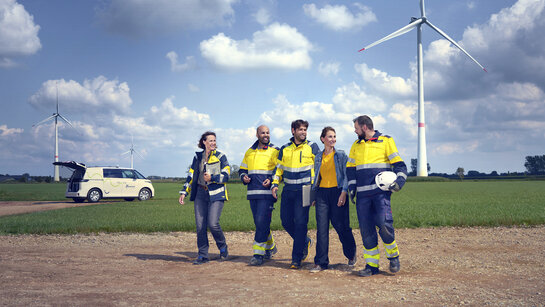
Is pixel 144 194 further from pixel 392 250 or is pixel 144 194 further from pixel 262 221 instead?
pixel 392 250

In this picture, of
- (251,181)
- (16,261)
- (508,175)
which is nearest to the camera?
(251,181)

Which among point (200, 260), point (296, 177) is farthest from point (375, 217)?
point (200, 260)

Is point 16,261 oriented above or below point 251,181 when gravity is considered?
below

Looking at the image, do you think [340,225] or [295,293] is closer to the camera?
[295,293]

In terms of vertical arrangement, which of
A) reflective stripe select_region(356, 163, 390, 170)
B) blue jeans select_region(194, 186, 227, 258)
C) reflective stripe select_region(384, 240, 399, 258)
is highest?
reflective stripe select_region(356, 163, 390, 170)

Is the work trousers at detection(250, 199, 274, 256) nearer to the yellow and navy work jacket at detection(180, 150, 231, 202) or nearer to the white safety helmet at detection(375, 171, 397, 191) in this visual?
the yellow and navy work jacket at detection(180, 150, 231, 202)

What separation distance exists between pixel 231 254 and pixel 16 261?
3.88 m

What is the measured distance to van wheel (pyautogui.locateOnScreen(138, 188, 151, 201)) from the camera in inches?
1050

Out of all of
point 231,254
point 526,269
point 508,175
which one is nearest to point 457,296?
point 526,269

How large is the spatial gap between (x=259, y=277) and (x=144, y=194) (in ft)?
71.5

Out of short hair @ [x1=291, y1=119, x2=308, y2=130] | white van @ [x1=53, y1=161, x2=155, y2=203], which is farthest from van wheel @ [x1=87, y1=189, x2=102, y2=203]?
short hair @ [x1=291, y1=119, x2=308, y2=130]

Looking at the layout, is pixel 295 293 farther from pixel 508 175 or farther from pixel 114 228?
pixel 508 175

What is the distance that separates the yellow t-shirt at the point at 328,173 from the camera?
6.77 m

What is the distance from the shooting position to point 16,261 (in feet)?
26.1
